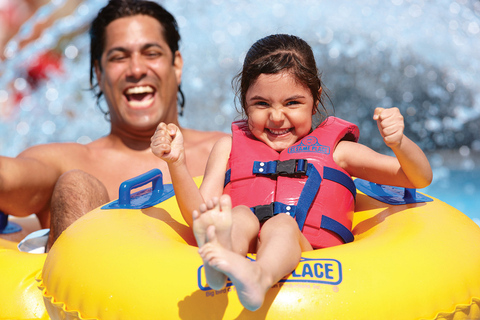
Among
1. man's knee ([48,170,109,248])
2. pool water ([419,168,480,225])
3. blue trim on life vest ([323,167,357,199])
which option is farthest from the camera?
pool water ([419,168,480,225])

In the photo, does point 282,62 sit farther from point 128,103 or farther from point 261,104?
point 128,103

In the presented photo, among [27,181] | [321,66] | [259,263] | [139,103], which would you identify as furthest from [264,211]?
[321,66]

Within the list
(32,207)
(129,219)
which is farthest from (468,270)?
(32,207)

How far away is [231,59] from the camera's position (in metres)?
6.69

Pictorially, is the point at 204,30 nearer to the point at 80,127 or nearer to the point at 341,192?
the point at 80,127

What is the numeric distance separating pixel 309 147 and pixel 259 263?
2.37 feet

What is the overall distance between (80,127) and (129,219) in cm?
501

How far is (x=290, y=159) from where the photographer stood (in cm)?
181

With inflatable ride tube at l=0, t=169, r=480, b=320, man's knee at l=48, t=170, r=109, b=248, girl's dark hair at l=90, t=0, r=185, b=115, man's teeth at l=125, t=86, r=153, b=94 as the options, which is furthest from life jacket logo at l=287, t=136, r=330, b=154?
girl's dark hair at l=90, t=0, r=185, b=115

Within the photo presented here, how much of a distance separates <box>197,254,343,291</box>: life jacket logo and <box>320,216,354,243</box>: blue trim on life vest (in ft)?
1.19

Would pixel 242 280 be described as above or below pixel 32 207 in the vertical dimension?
below

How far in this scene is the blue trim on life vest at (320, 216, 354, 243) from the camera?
173cm

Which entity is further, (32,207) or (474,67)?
(474,67)

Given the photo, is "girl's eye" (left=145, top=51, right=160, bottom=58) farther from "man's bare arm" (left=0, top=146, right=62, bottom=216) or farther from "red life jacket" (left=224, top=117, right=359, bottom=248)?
"red life jacket" (left=224, top=117, right=359, bottom=248)
